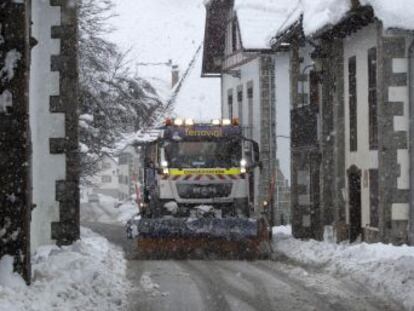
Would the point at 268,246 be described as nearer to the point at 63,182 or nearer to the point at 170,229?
the point at 170,229

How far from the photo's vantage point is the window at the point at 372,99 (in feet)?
62.0

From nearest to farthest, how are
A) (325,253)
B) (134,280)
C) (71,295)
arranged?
(71,295)
(134,280)
(325,253)

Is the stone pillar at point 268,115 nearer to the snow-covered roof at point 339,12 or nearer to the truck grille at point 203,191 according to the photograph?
the snow-covered roof at point 339,12

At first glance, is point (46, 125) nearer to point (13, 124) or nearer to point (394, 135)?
point (13, 124)

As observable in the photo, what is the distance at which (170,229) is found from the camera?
741 inches

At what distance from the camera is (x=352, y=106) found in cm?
2077

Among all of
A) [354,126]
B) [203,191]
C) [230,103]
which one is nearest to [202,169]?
[203,191]

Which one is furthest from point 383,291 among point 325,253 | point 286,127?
point 286,127

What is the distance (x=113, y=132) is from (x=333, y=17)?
936 cm

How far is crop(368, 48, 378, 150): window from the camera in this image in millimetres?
18906

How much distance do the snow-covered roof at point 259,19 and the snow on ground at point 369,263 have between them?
1182cm

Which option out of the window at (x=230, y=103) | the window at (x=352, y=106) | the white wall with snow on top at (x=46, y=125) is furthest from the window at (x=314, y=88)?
the window at (x=230, y=103)

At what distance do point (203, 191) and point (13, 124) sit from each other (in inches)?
430

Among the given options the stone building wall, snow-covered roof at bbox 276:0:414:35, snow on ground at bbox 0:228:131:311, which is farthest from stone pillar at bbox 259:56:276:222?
snow on ground at bbox 0:228:131:311
